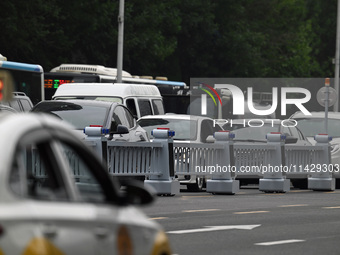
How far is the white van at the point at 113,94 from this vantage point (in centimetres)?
2642

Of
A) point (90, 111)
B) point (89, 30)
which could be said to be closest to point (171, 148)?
point (90, 111)

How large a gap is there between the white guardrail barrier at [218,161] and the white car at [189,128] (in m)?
0.43

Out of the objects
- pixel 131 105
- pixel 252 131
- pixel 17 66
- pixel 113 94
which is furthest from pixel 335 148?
pixel 17 66

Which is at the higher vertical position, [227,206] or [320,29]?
[320,29]

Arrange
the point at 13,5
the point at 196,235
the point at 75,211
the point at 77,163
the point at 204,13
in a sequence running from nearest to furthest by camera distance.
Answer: the point at 75,211
the point at 196,235
the point at 77,163
the point at 13,5
the point at 204,13

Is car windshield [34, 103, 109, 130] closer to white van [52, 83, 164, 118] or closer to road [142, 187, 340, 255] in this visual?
road [142, 187, 340, 255]

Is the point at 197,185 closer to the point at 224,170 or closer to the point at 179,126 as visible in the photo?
the point at 224,170

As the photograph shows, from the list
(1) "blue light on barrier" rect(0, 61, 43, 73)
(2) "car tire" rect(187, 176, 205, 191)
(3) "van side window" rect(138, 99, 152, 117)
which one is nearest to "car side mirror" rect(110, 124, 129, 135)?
(2) "car tire" rect(187, 176, 205, 191)

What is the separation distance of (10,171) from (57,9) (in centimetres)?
4090

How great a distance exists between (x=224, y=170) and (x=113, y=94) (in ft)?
20.3

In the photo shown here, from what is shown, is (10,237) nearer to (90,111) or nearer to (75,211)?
(75,211)

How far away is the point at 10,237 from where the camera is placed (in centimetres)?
456

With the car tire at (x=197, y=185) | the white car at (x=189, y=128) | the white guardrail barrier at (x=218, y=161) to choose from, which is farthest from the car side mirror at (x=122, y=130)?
the car tire at (x=197, y=185)

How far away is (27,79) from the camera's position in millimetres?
31406
